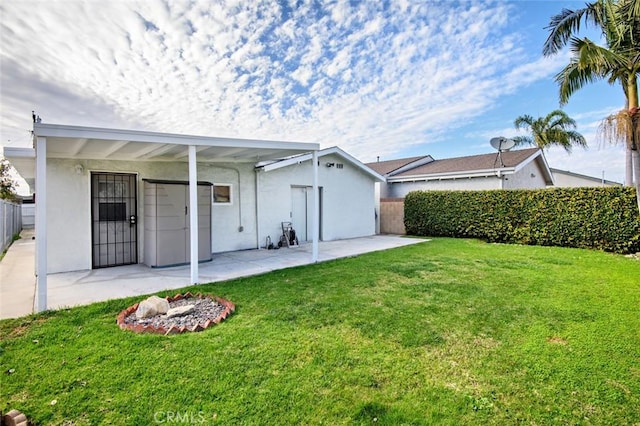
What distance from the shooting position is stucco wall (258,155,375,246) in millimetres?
11086

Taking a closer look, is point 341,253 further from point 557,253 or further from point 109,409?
point 109,409

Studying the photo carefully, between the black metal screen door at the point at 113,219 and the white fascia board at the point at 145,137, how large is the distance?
3.10 metres

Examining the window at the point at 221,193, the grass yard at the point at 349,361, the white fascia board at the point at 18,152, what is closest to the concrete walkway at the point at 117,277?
the grass yard at the point at 349,361

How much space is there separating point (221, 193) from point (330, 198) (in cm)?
472

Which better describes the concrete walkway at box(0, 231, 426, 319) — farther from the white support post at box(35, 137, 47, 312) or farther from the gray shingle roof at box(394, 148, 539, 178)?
the gray shingle roof at box(394, 148, 539, 178)

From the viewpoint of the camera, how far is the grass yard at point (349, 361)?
263 cm

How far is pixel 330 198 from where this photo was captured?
1312cm

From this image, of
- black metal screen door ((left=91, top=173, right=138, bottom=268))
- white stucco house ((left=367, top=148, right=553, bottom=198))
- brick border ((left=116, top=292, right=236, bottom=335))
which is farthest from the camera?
white stucco house ((left=367, top=148, right=553, bottom=198))

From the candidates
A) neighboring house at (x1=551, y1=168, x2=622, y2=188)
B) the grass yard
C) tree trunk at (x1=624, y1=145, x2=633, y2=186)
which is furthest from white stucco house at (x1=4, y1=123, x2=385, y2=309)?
neighboring house at (x1=551, y1=168, x2=622, y2=188)

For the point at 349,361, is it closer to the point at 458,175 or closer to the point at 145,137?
the point at 145,137

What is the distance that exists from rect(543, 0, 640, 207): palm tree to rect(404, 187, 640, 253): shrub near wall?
4.27 feet

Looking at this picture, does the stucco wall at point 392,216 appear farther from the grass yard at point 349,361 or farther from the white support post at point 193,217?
the white support post at point 193,217

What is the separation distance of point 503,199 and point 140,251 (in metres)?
12.2

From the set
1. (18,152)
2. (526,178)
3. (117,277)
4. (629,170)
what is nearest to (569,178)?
(526,178)
